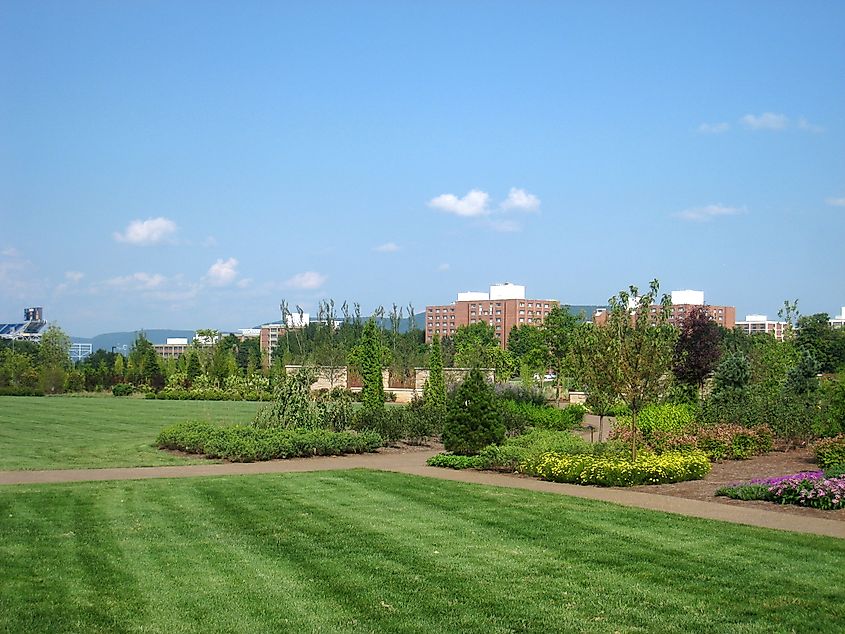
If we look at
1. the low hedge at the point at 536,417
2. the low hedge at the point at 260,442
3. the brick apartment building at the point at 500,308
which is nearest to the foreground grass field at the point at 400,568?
the low hedge at the point at 260,442

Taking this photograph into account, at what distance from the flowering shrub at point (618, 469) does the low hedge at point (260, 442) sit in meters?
5.41

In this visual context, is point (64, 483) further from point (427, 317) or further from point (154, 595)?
point (427, 317)

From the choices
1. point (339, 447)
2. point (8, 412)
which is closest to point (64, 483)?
point (339, 447)

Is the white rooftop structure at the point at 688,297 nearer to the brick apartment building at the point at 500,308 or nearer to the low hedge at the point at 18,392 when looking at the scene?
the brick apartment building at the point at 500,308

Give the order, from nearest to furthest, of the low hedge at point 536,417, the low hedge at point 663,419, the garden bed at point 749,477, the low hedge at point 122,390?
the garden bed at point 749,477 → the low hedge at point 663,419 → the low hedge at point 536,417 → the low hedge at point 122,390

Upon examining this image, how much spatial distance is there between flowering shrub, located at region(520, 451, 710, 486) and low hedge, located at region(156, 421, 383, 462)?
5.41m

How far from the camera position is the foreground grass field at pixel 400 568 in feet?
23.2

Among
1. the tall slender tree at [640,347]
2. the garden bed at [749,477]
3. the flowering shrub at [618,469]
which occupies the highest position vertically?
the tall slender tree at [640,347]

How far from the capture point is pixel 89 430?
84.4 feet

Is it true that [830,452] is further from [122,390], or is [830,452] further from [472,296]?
→ [472,296]

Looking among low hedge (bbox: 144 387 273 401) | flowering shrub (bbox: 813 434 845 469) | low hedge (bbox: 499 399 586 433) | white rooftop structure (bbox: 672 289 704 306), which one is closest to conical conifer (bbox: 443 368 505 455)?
low hedge (bbox: 499 399 586 433)

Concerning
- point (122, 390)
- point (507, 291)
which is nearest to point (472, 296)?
point (507, 291)

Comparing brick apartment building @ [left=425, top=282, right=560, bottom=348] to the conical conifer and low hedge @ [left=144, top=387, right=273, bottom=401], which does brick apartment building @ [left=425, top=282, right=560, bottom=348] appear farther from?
the conical conifer

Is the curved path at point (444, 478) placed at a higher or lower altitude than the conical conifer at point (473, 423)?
lower
